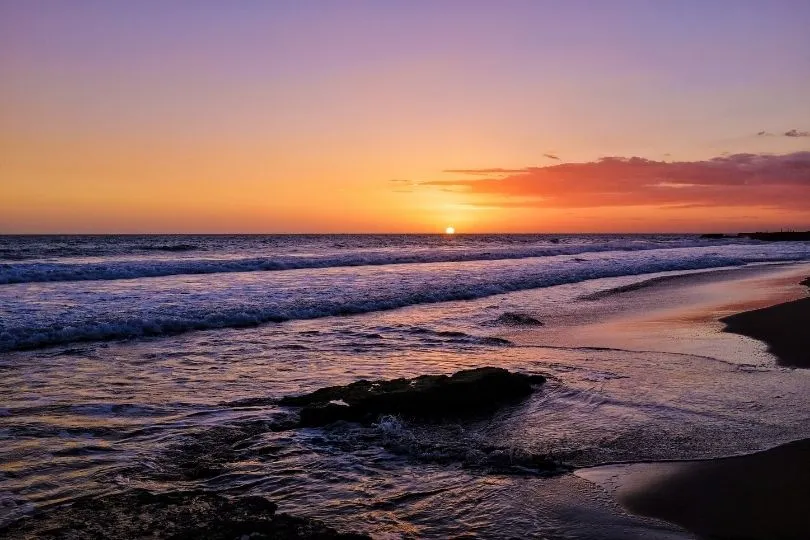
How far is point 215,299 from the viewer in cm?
1891

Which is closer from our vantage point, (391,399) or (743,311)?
(391,399)

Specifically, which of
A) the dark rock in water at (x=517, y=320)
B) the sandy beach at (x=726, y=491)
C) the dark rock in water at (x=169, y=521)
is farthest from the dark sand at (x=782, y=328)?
the dark rock in water at (x=169, y=521)

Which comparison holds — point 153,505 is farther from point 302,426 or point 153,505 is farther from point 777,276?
point 777,276

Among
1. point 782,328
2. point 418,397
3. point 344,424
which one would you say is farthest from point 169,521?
point 782,328

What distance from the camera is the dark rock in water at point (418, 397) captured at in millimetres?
7023

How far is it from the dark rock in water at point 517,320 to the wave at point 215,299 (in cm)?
413

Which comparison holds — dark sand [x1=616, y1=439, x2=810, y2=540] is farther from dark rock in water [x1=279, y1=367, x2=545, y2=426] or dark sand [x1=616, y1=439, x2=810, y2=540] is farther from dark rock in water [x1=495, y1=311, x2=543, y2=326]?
dark rock in water [x1=495, y1=311, x2=543, y2=326]

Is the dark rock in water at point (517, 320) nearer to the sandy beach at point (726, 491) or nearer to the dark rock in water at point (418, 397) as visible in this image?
the dark rock in water at point (418, 397)

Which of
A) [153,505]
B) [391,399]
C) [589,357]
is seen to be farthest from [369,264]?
[153,505]

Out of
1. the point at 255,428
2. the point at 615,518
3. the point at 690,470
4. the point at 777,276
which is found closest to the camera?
the point at 615,518

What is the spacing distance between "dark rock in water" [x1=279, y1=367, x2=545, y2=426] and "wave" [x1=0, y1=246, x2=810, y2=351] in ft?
25.2

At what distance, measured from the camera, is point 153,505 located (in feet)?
14.9

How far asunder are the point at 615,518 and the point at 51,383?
820cm

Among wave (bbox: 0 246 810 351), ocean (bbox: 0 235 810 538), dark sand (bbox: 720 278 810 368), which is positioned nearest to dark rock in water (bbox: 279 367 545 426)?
ocean (bbox: 0 235 810 538)
